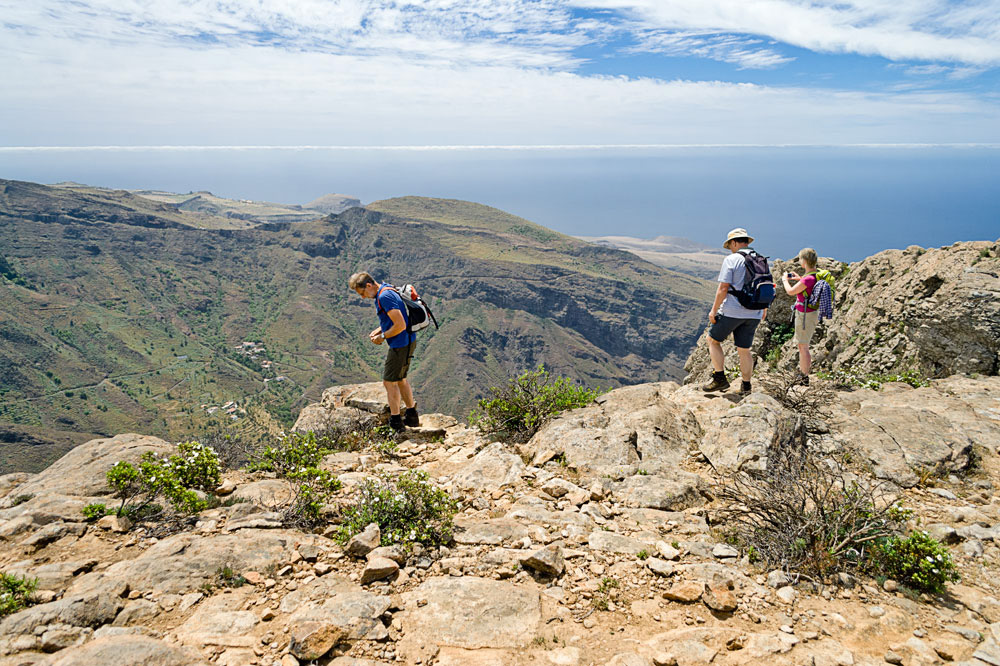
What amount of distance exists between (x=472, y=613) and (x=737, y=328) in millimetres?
7194

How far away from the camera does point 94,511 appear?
556cm

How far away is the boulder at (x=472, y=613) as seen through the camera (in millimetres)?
4012

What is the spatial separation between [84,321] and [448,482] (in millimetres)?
224825

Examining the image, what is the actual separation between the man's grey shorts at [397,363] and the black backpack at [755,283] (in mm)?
5766

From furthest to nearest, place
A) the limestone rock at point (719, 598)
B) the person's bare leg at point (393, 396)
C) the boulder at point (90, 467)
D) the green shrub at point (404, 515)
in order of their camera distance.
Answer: the person's bare leg at point (393, 396) → the boulder at point (90, 467) → the green shrub at point (404, 515) → the limestone rock at point (719, 598)

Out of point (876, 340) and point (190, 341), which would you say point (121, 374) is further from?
point (876, 340)

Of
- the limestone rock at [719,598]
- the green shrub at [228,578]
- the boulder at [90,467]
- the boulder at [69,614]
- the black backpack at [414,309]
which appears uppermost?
the black backpack at [414,309]

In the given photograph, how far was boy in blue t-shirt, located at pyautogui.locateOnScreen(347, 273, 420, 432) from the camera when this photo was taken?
28.2 ft

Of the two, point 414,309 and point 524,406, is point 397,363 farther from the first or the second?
point 524,406

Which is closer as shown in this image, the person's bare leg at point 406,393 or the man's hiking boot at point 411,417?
the person's bare leg at point 406,393

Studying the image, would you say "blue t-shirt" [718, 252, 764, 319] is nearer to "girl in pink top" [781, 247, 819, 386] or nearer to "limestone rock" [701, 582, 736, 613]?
"girl in pink top" [781, 247, 819, 386]

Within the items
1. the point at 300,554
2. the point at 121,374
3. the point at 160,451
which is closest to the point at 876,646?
the point at 300,554

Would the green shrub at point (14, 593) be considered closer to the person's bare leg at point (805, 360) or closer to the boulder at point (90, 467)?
the boulder at point (90, 467)

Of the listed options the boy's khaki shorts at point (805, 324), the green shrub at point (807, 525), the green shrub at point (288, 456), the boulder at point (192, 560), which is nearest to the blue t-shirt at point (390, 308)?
the green shrub at point (288, 456)
